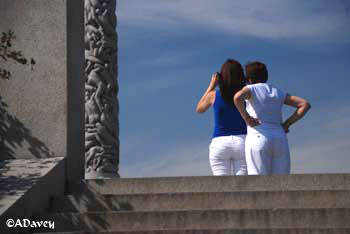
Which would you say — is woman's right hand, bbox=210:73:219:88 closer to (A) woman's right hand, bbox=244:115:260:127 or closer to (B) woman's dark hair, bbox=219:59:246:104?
(B) woman's dark hair, bbox=219:59:246:104

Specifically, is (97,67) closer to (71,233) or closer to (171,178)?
(171,178)

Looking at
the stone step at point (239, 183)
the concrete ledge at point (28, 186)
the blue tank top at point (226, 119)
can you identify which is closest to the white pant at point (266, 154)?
the stone step at point (239, 183)

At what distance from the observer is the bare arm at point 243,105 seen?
753cm

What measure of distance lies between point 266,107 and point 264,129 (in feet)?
0.75

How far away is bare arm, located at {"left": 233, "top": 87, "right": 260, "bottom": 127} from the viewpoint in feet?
24.7

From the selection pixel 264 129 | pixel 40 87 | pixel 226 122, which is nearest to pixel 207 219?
pixel 264 129

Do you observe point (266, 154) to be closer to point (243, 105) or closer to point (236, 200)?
point (243, 105)

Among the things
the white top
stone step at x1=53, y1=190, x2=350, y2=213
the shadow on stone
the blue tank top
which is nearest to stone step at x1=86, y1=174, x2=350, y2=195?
stone step at x1=53, y1=190, x2=350, y2=213

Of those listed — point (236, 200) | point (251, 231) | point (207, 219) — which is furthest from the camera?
point (236, 200)

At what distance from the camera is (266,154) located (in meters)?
7.43

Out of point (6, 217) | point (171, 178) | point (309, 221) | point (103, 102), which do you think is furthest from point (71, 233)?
point (103, 102)

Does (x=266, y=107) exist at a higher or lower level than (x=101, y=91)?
lower

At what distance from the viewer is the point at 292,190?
23.1ft

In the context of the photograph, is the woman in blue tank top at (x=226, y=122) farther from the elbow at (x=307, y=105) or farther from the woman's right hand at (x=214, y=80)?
the elbow at (x=307, y=105)
